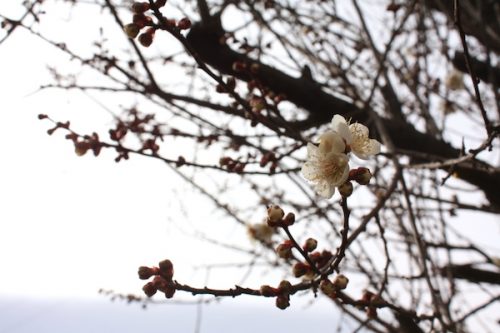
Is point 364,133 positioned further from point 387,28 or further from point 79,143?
point 387,28

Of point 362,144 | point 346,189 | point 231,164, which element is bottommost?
point 346,189

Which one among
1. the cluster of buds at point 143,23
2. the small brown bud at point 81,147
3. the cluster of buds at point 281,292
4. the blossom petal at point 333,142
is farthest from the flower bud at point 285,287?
the small brown bud at point 81,147

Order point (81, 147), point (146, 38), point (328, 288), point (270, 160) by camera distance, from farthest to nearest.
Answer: point (270, 160)
point (81, 147)
point (146, 38)
point (328, 288)

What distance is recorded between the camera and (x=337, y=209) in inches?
116

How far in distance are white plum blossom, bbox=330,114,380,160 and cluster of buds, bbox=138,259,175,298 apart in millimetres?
571

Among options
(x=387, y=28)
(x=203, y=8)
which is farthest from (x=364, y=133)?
(x=387, y=28)

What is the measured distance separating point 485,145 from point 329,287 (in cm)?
74

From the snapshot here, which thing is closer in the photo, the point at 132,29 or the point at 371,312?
the point at 132,29

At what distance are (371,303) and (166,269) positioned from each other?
2.49ft

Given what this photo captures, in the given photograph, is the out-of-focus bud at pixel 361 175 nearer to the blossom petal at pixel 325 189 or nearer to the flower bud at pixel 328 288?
the blossom petal at pixel 325 189

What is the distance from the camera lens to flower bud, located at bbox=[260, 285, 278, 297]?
3.59 ft

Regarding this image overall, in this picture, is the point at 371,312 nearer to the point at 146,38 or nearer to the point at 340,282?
the point at 340,282

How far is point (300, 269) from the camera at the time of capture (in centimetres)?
121

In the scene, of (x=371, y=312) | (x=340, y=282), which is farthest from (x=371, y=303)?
(x=340, y=282)
